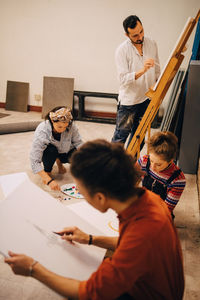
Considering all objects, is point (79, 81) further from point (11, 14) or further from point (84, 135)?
point (11, 14)

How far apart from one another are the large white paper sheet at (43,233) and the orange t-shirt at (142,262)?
8.0 inches

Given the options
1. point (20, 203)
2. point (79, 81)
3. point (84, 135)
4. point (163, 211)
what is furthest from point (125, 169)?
point (79, 81)

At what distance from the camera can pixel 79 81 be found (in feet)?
14.7

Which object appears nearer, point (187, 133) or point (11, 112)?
point (187, 133)

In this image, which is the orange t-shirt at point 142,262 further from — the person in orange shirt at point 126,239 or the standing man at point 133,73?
the standing man at point 133,73

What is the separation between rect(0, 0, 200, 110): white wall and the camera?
3.88m

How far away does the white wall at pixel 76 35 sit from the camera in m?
3.88

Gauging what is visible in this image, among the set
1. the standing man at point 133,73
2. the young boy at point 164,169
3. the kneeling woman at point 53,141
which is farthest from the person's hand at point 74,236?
the standing man at point 133,73

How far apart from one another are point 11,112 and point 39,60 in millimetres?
1068

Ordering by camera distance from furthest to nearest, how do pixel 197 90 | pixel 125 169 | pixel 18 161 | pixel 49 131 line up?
pixel 18 161
pixel 197 90
pixel 49 131
pixel 125 169

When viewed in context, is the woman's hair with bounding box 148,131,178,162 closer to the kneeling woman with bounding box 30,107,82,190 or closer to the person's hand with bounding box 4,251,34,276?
the kneeling woman with bounding box 30,107,82,190

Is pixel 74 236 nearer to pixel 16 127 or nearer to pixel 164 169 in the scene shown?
pixel 164 169

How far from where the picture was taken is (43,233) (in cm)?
107

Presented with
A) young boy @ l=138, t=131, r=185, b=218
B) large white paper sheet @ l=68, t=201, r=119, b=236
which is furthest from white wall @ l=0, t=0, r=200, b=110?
large white paper sheet @ l=68, t=201, r=119, b=236
